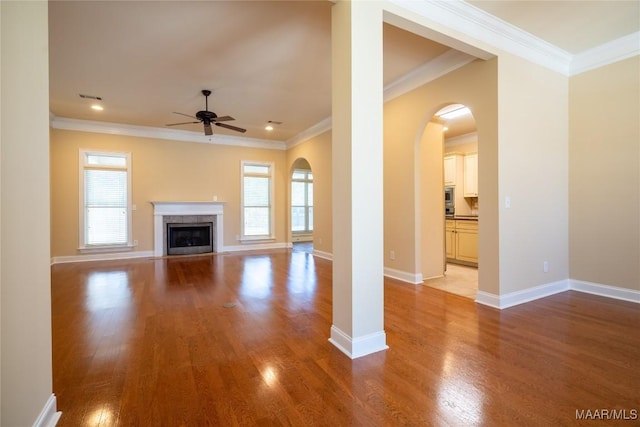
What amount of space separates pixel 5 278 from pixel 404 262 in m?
3.97

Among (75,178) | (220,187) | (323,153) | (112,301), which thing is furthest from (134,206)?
(323,153)

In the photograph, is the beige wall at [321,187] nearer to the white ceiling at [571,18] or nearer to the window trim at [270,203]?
the window trim at [270,203]

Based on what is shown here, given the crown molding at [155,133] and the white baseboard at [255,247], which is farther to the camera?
the white baseboard at [255,247]

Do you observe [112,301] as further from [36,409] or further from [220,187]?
[220,187]

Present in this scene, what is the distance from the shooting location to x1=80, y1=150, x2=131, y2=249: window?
20.1 feet

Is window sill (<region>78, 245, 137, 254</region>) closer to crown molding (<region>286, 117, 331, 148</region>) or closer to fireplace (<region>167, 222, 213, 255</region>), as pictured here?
fireplace (<region>167, 222, 213, 255</region>)

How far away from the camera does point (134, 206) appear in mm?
6559

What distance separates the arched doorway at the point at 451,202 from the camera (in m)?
4.35

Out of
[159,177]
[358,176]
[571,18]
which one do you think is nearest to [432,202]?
[571,18]

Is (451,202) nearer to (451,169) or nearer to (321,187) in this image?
(451,169)

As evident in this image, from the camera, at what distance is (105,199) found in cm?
631

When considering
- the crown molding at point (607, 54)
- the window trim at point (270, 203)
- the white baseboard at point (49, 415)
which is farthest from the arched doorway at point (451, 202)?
the window trim at point (270, 203)

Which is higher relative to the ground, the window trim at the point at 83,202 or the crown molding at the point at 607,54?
the crown molding at the point at 607,54

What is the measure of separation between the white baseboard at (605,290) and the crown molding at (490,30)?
2.69 meters
